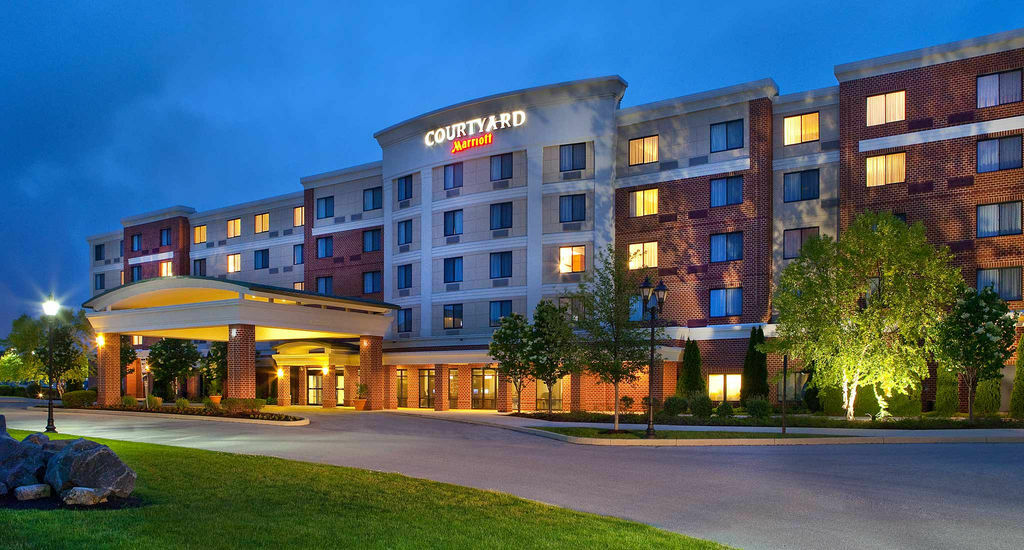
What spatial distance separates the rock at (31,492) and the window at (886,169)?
120 feet

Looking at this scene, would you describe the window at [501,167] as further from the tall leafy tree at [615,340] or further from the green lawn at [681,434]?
the green lawn at [681,434]

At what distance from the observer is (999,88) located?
3550 centimetres

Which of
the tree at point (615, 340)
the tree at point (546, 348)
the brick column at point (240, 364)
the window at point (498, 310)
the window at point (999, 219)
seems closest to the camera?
the tree at point (615, 340)

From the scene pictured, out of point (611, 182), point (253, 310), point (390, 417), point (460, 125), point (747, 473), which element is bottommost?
point (390, 417)

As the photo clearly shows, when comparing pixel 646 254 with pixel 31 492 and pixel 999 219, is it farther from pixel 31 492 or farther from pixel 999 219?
pixel 31 492

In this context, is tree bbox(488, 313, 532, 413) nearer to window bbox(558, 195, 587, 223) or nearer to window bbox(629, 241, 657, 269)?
window bbox(629, 241, 657, 269)

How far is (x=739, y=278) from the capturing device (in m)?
41.4

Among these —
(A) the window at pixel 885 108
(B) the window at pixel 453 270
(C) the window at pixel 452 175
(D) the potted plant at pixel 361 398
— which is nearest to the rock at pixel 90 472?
(D) the potted plant at pixel 361 398

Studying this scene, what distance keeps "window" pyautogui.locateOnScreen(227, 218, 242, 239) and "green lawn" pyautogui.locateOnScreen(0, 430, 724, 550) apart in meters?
52.7

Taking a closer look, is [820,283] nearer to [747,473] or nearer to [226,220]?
[747,473]

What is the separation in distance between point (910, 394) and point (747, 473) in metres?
21.8

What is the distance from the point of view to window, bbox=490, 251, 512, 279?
4781 centimetres

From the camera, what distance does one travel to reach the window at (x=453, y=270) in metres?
49.8

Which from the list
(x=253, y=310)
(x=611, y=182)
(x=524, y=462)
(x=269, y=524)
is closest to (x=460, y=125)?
(x=611, y=182)
